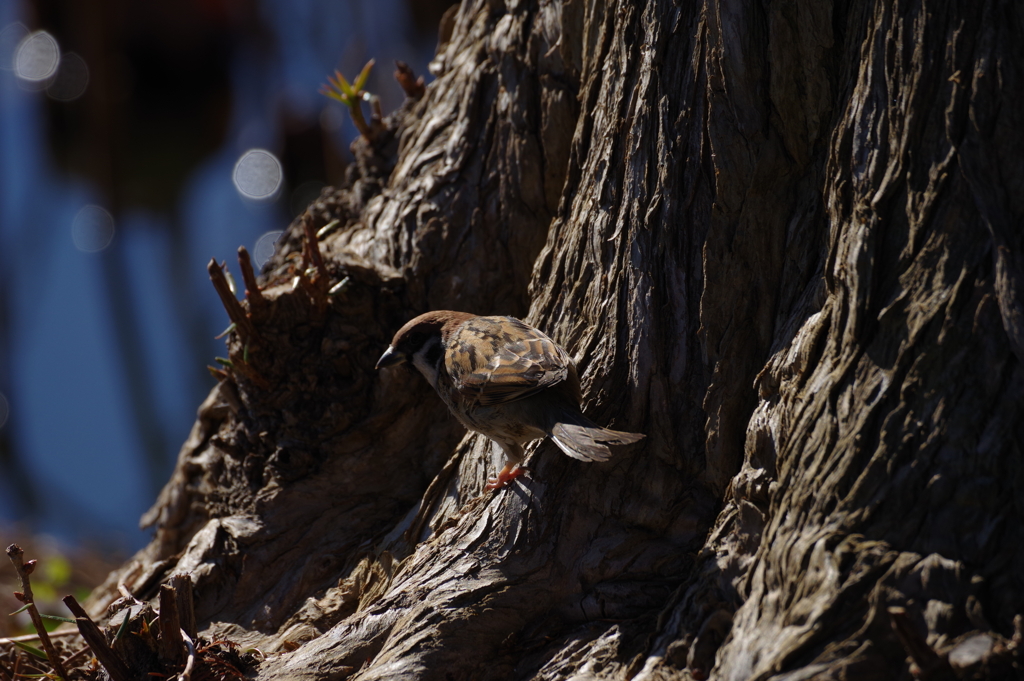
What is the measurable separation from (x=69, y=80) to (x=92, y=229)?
5.67 feet

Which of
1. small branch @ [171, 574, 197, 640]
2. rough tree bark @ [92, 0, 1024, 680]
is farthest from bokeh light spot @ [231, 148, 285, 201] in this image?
small branch @ [171, 574, 197, 640]

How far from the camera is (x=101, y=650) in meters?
2.72

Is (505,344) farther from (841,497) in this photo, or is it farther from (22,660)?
(22,660)

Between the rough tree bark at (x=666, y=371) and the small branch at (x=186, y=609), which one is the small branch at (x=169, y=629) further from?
the rough tree bark at (x=666, y=371)

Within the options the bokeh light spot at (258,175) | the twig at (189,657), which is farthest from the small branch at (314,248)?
the bokeh light spot at (258,175)

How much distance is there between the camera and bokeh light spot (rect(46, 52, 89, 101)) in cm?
863

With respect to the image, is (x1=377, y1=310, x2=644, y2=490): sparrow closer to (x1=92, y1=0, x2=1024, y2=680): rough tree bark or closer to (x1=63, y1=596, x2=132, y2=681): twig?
(x1=92, y1=0, x2=1024, y2=680): rough tree bark

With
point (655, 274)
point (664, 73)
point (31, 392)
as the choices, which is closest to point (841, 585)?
point (655, 274)

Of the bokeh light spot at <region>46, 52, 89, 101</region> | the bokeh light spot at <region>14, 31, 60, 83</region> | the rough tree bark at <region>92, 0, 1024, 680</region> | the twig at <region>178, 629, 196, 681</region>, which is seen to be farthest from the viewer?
the bokeh light spot at <region>46, 52, 89, 101</region>

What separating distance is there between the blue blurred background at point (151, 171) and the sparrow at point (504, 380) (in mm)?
3761

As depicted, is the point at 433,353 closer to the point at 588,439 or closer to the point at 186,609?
the point at 588,439

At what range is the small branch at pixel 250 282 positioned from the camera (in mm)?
3290

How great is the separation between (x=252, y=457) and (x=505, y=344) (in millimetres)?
1320

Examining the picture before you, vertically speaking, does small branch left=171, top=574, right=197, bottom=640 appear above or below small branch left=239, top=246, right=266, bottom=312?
below
